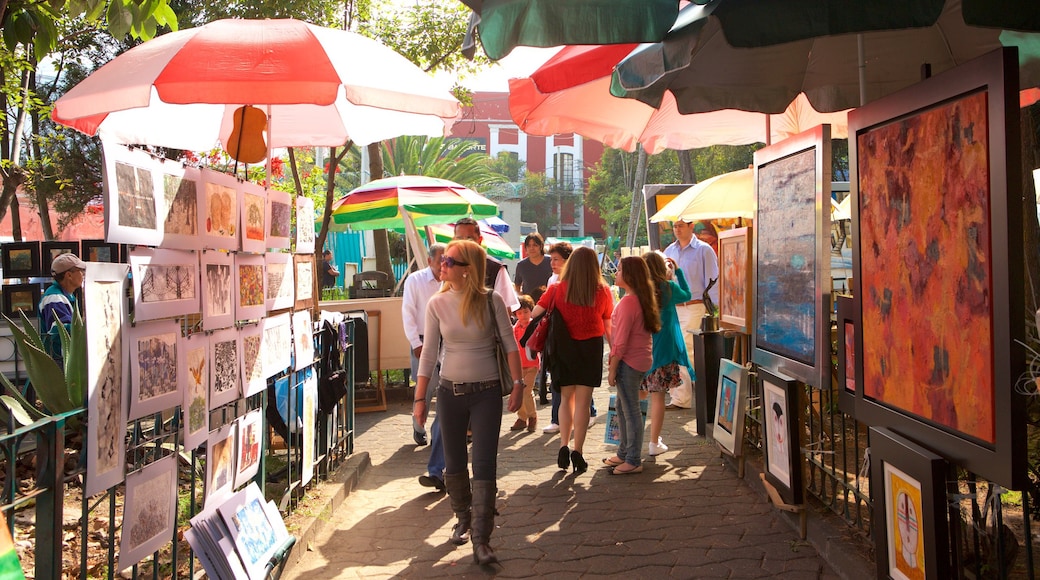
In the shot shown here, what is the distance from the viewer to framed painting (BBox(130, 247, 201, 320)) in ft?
12.0

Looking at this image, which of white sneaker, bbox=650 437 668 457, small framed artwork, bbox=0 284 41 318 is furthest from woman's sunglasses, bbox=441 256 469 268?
small framed artwork, bbox=0 284 41 318

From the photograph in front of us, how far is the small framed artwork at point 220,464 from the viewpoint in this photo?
445 cm

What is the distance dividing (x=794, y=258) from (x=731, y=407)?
83.8 inches

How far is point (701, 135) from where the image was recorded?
905 centimetres

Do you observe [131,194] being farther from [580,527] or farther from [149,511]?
[580,527]

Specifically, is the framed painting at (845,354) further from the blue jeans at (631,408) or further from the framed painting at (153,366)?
the framed painting at (153,366)

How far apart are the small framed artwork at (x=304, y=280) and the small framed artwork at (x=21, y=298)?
6595mm

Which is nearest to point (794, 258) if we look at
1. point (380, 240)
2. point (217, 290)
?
point (217, 290)

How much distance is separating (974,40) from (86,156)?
57.0 ft

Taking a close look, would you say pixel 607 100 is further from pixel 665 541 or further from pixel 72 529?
pixel 72 529

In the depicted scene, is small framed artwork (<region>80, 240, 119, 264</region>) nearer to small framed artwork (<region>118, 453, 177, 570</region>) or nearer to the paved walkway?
the paved walkway

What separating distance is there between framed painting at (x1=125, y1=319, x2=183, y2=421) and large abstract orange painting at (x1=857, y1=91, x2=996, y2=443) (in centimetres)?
305

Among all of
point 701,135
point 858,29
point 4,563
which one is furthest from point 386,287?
point 4,563

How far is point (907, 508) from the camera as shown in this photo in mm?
3729
